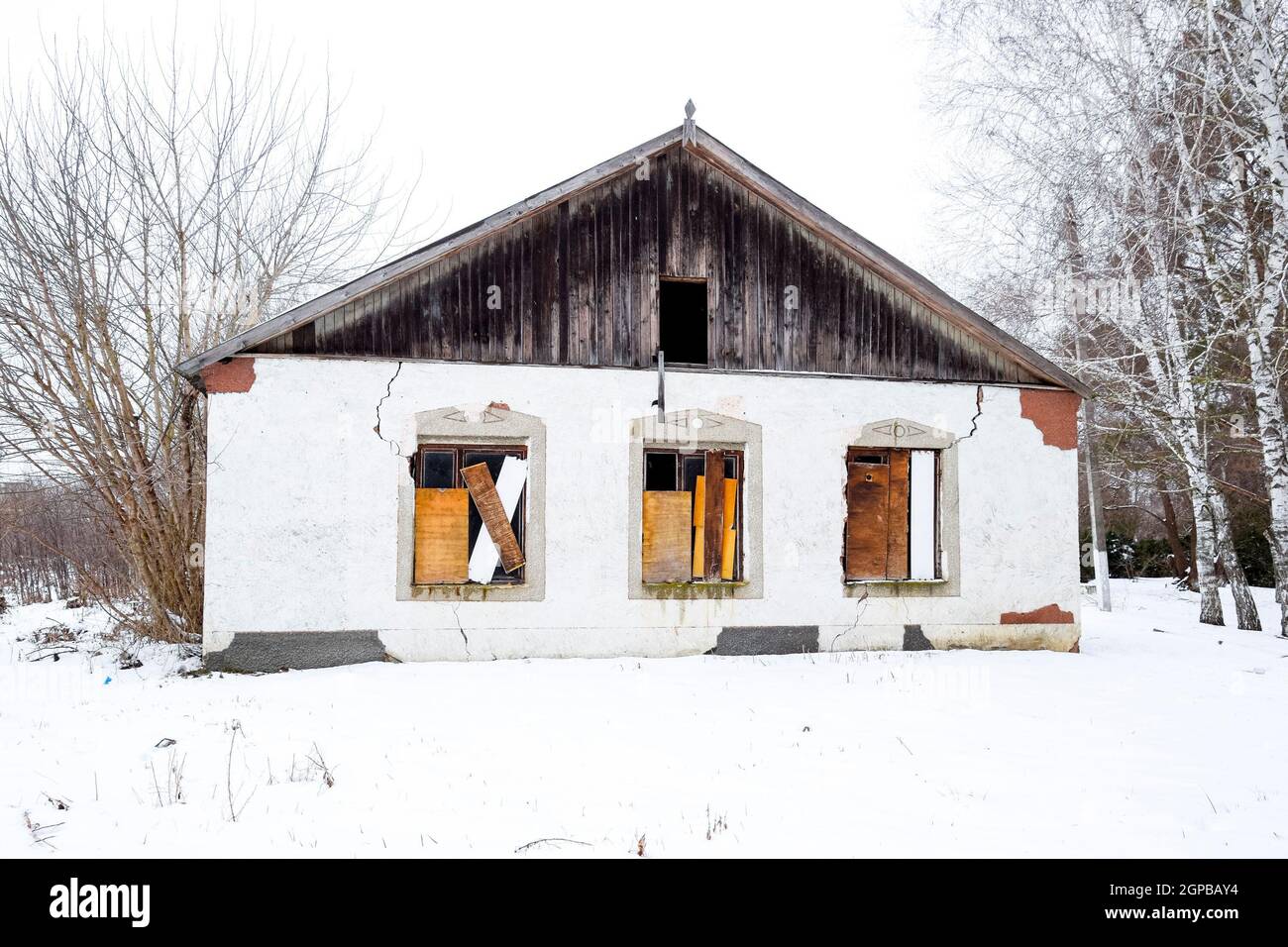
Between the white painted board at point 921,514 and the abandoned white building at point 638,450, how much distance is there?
0.03m

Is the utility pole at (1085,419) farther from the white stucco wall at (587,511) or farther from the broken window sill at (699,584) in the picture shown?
the broken window sill at (699,584)

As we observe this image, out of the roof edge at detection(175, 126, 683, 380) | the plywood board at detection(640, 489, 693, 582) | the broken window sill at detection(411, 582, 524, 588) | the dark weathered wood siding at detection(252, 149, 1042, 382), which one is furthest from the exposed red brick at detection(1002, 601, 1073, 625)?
the roof edge at detection(175, 126, 683, 380)

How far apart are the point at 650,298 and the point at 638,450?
5.58 ft

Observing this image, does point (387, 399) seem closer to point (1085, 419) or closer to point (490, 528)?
point (490, 528)

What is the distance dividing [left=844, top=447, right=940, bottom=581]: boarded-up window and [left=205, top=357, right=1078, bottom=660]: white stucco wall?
28cm

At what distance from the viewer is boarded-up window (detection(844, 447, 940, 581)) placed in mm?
9883

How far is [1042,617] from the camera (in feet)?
33.1

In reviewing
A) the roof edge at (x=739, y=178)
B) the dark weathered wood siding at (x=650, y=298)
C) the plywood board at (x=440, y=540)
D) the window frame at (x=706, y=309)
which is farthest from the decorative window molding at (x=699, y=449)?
the roof edge at (x=739, y=178)

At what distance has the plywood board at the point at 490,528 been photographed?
905 centimetres

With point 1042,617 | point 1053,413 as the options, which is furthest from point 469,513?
point 1053,413

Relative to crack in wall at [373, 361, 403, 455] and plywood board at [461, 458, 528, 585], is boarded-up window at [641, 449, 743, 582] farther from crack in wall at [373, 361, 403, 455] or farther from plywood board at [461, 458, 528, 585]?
crack in wall at [373, 361, 403, 455]
